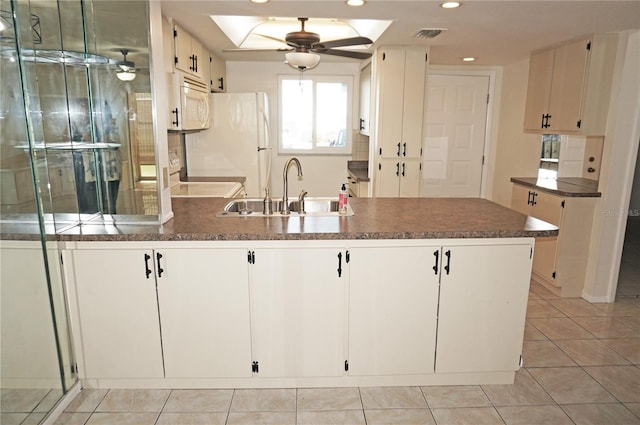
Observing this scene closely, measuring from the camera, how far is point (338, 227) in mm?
2262

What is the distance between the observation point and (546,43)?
379 centimetres

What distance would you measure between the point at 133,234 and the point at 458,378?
76.5 inches

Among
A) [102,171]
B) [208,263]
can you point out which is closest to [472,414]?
[208,263]

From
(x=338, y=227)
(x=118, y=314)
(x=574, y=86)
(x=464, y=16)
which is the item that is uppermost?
(x=464, y=16)

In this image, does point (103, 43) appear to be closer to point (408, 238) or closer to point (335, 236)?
point (335, 236)

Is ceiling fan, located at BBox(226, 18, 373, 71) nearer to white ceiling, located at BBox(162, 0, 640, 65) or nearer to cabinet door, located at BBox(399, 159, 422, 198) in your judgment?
white ceiling, located at BBox(162, 0, 640, 65)

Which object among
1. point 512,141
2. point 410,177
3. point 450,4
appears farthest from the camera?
point 512,141

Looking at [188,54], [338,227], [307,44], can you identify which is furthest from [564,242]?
[188,54]

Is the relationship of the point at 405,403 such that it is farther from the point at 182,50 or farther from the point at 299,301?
the point at 182,50

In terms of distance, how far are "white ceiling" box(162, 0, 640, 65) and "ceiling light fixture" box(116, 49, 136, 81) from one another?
581 mm

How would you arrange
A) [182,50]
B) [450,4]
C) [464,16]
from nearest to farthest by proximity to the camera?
[450,4]
[464,16]
[182,50]

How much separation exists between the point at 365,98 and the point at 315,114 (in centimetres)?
85

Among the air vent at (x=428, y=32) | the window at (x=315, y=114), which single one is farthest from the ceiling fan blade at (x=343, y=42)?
the window at (x=315, y=114)

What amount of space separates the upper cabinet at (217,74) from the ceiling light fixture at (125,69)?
86.6 inches
